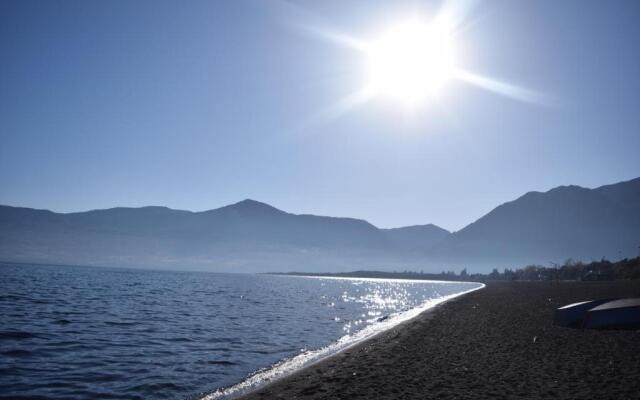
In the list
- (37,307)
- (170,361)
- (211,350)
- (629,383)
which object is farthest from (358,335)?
(37,307)

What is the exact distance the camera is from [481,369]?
43.4ft

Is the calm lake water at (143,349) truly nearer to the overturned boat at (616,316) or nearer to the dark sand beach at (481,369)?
the dark sand beach at (481,369)

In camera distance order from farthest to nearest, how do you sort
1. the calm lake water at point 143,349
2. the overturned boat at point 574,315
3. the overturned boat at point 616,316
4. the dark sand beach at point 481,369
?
the overturned boat at point 574,315 → the overturned boat at point 616,316 → the calm lake water at point 143,349 → the dark sand beach at point 481,369

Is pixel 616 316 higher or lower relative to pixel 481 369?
higher

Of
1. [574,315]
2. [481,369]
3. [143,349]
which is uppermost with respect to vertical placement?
[574,315]

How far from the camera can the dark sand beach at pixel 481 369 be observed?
10.7m

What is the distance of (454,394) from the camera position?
34.5 feet

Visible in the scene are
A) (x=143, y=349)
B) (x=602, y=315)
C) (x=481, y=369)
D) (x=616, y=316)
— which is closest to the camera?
(x=481, y=369)

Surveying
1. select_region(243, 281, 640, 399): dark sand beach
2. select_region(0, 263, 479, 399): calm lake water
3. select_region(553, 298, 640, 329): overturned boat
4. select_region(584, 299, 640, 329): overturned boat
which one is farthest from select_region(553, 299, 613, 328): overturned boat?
select_region(0, 263, 479, 399): calm lake water

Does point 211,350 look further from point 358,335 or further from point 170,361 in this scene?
point 358,335

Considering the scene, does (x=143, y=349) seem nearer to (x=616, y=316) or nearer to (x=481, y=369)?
(x=481, y=369)

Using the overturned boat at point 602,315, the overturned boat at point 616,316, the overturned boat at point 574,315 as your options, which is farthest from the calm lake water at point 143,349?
the overturned boat at point 616,316

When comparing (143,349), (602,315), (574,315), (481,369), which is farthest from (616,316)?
(143,349)

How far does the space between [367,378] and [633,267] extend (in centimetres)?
11506
